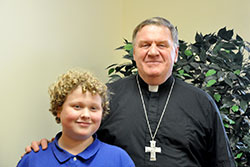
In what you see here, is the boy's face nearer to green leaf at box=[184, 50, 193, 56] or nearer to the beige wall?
the beige wall

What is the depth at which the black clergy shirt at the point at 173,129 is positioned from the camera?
5.82 feet

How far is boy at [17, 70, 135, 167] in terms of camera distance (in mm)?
1409

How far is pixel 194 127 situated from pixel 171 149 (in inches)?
7.0

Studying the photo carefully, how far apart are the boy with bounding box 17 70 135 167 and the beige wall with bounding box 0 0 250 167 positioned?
2.14 feet

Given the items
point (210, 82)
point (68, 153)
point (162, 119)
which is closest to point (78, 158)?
point (68, 153)

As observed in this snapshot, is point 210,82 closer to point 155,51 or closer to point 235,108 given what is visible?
point 235,108

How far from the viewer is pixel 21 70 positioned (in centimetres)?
211

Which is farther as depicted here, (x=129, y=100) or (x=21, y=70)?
(x=21, y=70)

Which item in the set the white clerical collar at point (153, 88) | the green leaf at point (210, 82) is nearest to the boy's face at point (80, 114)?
the white clerical collar at point (153, 88)

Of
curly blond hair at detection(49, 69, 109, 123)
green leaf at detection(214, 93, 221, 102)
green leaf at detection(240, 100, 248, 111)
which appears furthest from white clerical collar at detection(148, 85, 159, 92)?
green leaf at detection(240, 100, 248, 111)

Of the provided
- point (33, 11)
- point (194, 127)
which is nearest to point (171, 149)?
point (194, 127)

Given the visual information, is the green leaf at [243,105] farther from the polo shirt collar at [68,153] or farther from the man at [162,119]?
the polo shirt collar at [68,153]

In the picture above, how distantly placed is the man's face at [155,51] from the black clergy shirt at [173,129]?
0.13m

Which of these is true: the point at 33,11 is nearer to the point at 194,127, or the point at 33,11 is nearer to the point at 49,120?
the point at 49,120
